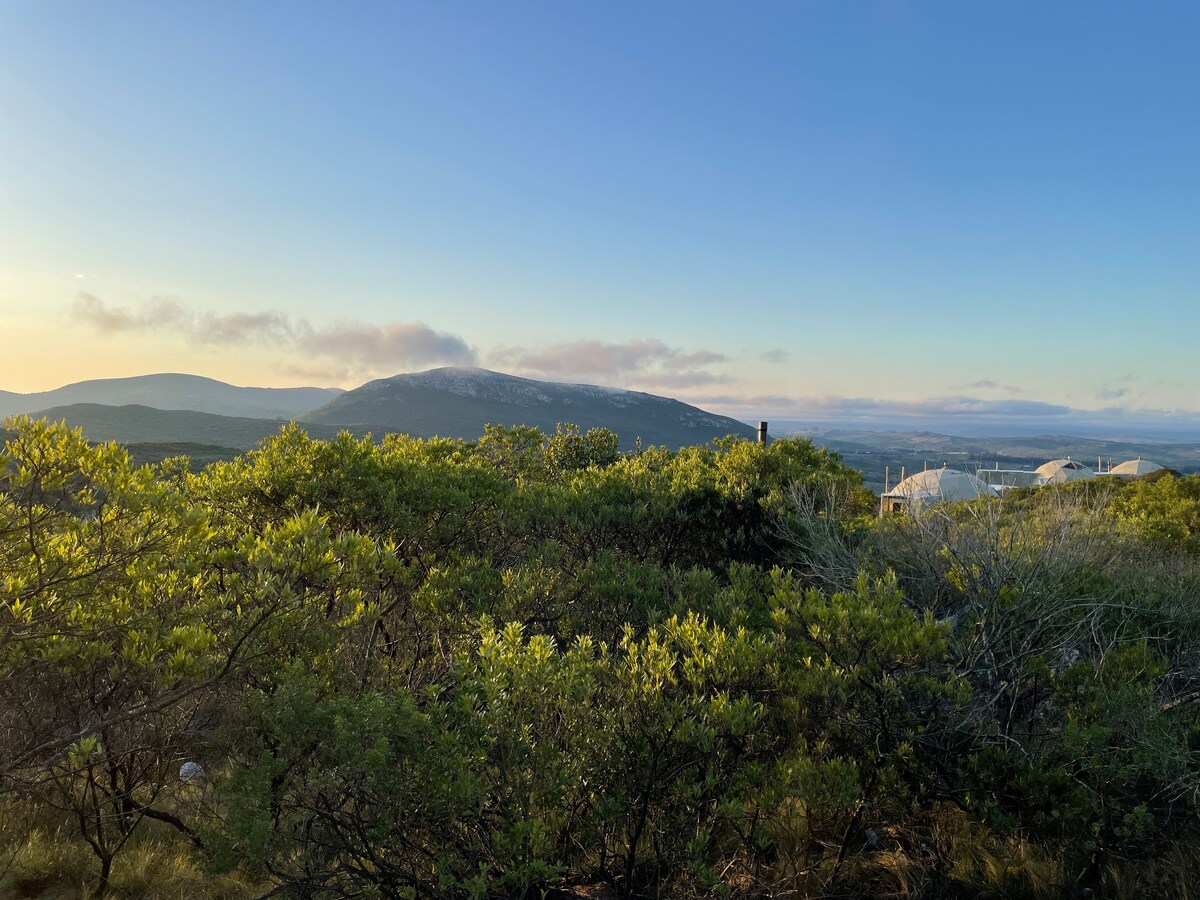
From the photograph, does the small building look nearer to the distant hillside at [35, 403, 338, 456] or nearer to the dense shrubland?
the dense shrubland

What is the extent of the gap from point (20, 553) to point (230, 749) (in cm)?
185

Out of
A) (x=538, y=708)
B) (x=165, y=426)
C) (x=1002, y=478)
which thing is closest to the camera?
(x=538, y=708)

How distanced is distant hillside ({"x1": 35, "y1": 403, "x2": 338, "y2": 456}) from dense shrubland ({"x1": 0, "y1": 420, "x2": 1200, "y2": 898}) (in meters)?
155

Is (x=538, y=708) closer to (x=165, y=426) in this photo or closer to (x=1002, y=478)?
(x=1002, y=478)

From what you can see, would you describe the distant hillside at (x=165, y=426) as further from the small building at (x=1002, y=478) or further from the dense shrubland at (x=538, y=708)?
the dense shrubland at (x=538, y=708)

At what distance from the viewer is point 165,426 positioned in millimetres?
160625

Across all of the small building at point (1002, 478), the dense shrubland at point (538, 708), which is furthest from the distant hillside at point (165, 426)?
the dense shrubland at point (538, 708)

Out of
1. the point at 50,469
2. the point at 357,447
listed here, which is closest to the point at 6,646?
the point at 50,469

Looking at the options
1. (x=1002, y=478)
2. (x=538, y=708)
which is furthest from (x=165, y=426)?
(x=538, y=708)

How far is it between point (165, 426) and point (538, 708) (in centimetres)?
19051

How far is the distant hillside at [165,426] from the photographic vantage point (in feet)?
493

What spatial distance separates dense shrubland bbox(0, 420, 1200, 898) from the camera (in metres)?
3.97

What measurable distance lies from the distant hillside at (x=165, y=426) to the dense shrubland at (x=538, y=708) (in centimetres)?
15522

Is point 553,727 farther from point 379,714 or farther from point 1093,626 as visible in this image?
point 1093,626
